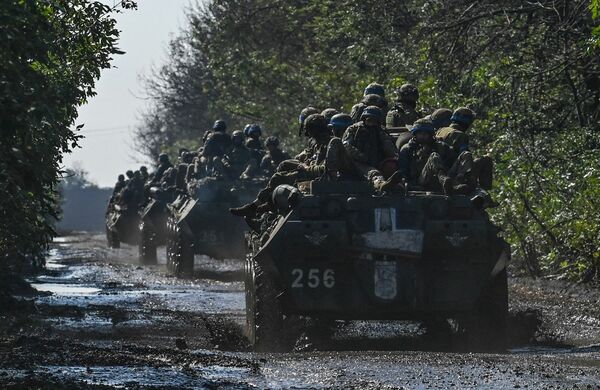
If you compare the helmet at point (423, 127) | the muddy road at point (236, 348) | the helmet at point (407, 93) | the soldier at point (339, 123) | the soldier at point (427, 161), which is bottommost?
the muddy road at point (236, 348)

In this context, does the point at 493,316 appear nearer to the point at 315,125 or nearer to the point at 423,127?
the point at 423,127

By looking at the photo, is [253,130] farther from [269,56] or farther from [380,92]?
[269,56]

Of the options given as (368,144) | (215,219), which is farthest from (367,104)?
(215,219)

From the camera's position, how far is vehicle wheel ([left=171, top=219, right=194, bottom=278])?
24.6 meters

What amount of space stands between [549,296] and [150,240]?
565 inches

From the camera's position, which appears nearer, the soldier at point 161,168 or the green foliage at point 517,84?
the green foliage at point 517,84

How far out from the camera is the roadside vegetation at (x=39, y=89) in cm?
942

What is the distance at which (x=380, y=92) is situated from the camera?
55.5ft

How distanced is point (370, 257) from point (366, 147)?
165 cm

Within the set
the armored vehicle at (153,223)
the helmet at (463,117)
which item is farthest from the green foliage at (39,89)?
the armored vehicle at (153,223)

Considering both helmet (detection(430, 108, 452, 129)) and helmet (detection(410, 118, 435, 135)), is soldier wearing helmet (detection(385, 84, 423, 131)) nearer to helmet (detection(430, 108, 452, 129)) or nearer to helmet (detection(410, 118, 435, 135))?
helmet (detection(430, 108, 452, 129))

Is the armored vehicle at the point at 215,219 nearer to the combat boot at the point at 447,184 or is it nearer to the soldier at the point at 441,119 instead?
the soldier at the point at 441,119

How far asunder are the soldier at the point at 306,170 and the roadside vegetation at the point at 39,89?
1.91 metres

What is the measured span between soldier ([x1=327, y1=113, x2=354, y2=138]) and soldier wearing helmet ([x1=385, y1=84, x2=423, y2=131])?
113cm
